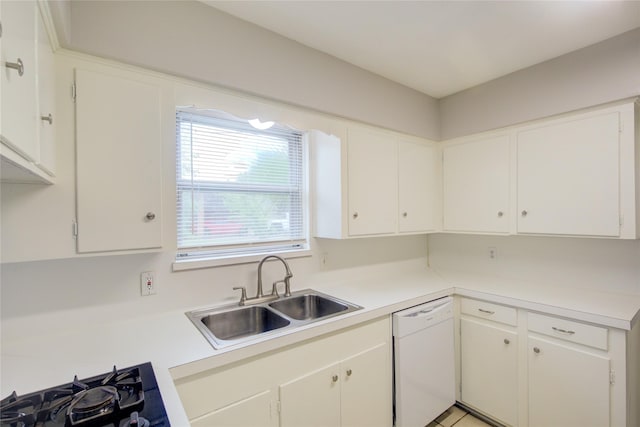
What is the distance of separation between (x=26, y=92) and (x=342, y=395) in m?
1.75

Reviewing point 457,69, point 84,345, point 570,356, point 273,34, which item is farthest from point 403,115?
point 84,345

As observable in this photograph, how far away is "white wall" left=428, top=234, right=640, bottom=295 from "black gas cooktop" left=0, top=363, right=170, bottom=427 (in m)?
2.60

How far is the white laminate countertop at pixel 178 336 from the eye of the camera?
106 cm

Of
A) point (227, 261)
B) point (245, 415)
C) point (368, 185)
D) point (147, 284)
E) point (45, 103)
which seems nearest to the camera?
point (45, 103)

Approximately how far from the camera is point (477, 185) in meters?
2.47

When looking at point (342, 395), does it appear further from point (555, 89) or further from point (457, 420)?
point (555, 89)

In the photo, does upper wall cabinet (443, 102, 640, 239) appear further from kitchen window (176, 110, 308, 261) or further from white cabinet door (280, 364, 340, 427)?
white cabinet door (280, 364, 340, 427)

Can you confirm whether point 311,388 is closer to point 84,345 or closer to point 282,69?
point 84,345

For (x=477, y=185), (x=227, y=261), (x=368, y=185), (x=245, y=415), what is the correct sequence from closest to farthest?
1. (x=245, y=415)
2. (x=227, y=261)
3. (x=368, y=185)
4. (x=477, y=185)

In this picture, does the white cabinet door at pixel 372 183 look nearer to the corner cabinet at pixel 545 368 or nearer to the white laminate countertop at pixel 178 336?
the white laminate countertop at pixel 178 336

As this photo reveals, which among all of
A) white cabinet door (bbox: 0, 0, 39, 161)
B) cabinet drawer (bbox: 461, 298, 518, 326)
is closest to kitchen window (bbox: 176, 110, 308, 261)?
white cabinet door (bbox: 0, 0, 39, 161)

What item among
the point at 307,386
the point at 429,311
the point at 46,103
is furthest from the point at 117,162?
the point at 429,311

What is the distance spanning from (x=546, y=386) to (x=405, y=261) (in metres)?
1.31

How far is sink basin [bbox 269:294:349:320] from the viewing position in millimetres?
1882
